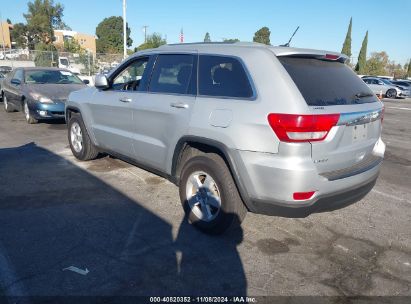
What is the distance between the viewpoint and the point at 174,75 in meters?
4.06

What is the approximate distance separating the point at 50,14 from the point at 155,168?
7468 cm

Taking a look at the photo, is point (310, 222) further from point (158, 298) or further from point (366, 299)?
point (158, 298)

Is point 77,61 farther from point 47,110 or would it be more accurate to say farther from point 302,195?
point 302,195

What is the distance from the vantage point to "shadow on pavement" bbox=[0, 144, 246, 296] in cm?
282

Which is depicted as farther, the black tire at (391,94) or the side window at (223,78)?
the black tire at (391,94)

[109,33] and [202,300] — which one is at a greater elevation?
[109,33]

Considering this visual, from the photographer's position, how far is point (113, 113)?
4891 mm

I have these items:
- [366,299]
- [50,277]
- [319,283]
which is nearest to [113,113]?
[50,277]

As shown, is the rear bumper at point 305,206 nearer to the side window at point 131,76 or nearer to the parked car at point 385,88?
the side window at point 131,76

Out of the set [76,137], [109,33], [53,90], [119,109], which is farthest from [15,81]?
[109,33]

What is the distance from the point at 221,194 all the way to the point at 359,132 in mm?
1393

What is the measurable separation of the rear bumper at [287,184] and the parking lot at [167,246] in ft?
1.71

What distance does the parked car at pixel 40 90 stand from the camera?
881 cm

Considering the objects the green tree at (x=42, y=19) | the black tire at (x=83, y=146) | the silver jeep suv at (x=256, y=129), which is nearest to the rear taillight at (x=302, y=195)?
the silver jeep suv at (x=256, y=129)
